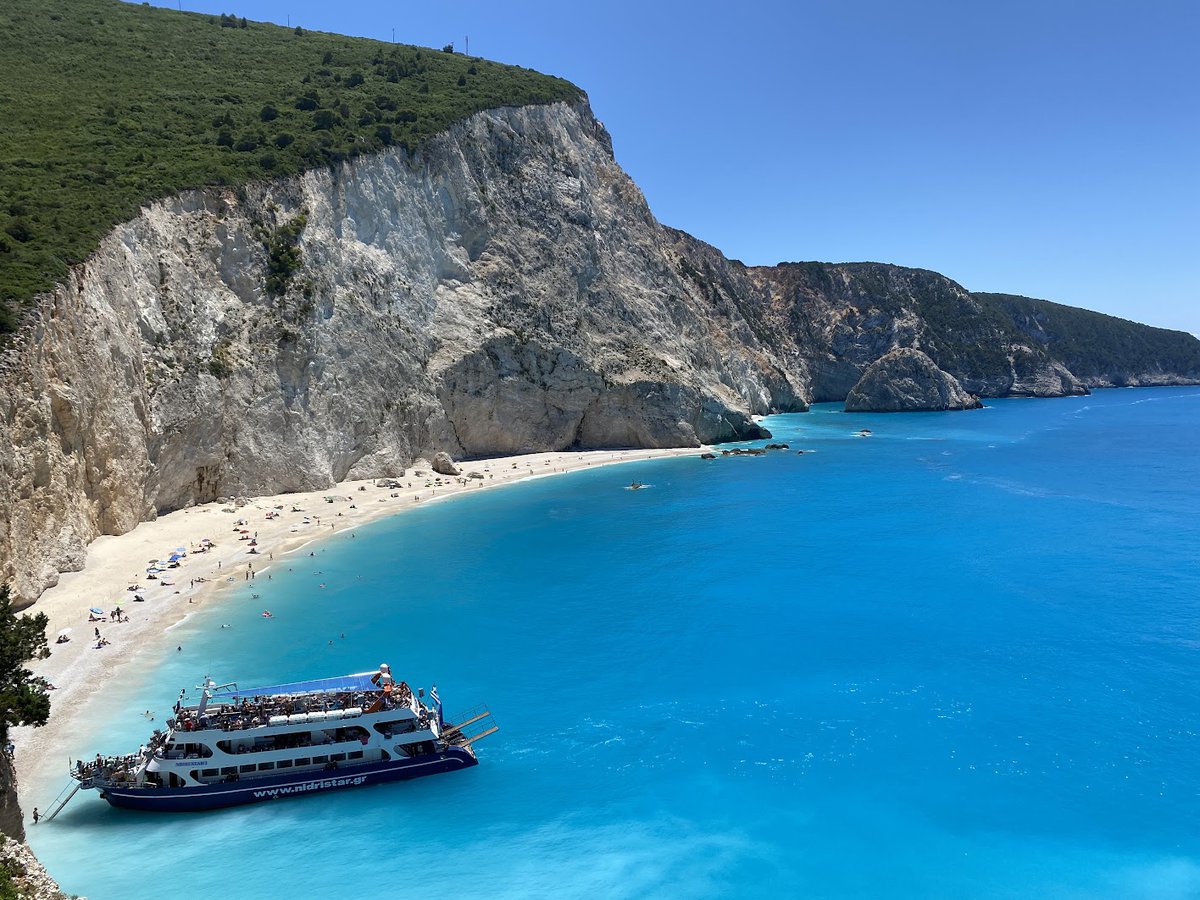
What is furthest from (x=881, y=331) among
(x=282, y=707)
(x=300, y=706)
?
(x=282, y=707)

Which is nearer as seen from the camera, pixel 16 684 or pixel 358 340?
pixel 16 684

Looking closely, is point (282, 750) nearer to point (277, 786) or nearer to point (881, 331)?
point (277, 786)

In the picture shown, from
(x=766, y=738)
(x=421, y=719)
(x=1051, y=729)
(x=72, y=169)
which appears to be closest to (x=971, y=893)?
(x=766, y=738)

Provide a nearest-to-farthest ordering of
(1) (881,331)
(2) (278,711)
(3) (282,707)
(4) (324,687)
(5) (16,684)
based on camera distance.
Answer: (5) (16,684), (2) (278,711), (3) (282,707), (4) (324,687), (1) (881,331)

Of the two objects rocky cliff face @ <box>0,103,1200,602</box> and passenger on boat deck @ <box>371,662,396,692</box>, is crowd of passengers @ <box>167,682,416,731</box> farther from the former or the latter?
rocky cliff face @ <box>0,103,1200,602</box>

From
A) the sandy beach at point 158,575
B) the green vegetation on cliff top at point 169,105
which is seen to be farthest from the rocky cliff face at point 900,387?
the sandy beach at point 158,575

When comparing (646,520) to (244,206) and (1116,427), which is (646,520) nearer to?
(244,206)
